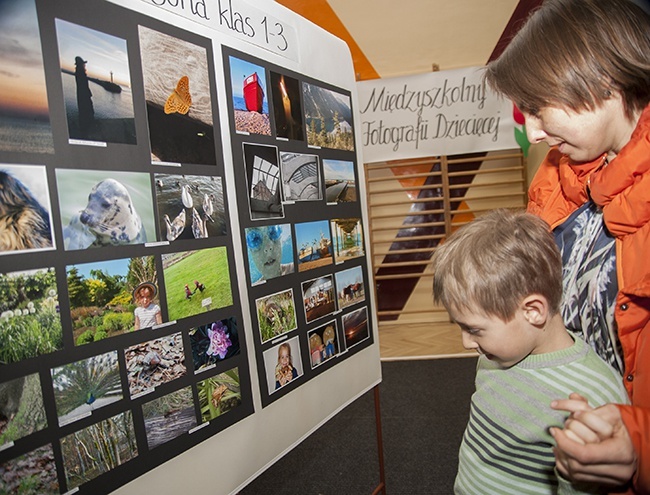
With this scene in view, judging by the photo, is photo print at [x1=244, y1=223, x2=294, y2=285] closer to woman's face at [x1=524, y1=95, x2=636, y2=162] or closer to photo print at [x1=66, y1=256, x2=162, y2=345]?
photo print at [x1=66, y1=256, x2=162, y2=345]

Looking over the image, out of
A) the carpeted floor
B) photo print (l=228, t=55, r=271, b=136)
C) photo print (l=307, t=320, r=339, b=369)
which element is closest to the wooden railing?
the carpeted floor

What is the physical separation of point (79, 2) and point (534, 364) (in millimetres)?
1164

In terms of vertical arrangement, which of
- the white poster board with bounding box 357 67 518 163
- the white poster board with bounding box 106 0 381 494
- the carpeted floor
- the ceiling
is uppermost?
the ceiling

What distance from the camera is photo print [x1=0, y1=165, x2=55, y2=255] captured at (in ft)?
2.93

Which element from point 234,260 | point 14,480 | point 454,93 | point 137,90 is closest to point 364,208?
point 234,260

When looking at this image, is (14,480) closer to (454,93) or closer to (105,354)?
(105,354)

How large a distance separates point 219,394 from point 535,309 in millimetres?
811

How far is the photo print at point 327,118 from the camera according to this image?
5.69ft

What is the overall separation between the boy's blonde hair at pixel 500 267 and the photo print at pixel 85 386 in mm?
713

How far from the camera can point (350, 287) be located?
195 cm

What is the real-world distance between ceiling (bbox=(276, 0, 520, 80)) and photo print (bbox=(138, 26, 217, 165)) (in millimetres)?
3854

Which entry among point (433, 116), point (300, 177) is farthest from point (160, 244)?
point (433, 116)

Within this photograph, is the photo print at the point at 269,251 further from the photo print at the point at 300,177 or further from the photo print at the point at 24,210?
the photo print at the point at 24,210

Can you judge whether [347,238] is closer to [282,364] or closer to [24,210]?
[282,364]
